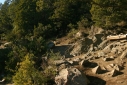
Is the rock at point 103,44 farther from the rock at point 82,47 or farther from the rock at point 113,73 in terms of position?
the rock at point 113,73

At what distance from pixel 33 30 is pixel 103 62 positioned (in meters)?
15.1

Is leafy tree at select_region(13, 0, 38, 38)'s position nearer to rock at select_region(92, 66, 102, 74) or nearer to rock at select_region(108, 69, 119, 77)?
rock at select_region(92, 66, 102, 74)

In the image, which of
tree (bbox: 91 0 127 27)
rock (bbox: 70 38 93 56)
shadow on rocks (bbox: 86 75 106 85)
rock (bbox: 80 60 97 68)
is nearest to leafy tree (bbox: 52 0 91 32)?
tree (bbox: 91 0 127 27)

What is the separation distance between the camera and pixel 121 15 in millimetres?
18797

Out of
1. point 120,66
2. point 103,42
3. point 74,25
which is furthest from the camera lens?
point 74,25

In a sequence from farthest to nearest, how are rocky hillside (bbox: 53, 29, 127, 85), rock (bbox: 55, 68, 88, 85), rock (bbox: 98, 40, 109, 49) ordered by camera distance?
rock (bbox: 98, 40, 109, 49), rocky hillside (bbox: 53, 29, 127, 85), rock (bbox: 55, 68, 88, 85)

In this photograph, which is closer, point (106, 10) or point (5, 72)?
point (5, 72)

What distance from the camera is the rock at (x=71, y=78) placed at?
977cm

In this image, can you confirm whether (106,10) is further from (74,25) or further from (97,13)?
(74,25)

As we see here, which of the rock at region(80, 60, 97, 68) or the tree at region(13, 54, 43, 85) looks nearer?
the tree at region(13, 54, 43, 85)

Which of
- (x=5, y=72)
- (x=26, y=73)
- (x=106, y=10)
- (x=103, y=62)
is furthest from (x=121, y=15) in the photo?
(x=26, y=73)

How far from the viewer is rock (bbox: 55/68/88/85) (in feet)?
32.0

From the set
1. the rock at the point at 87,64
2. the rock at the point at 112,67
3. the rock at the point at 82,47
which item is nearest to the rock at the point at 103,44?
the rock at the point at 82,47

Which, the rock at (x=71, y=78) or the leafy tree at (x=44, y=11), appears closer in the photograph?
the rock at (x=71, y=78)
